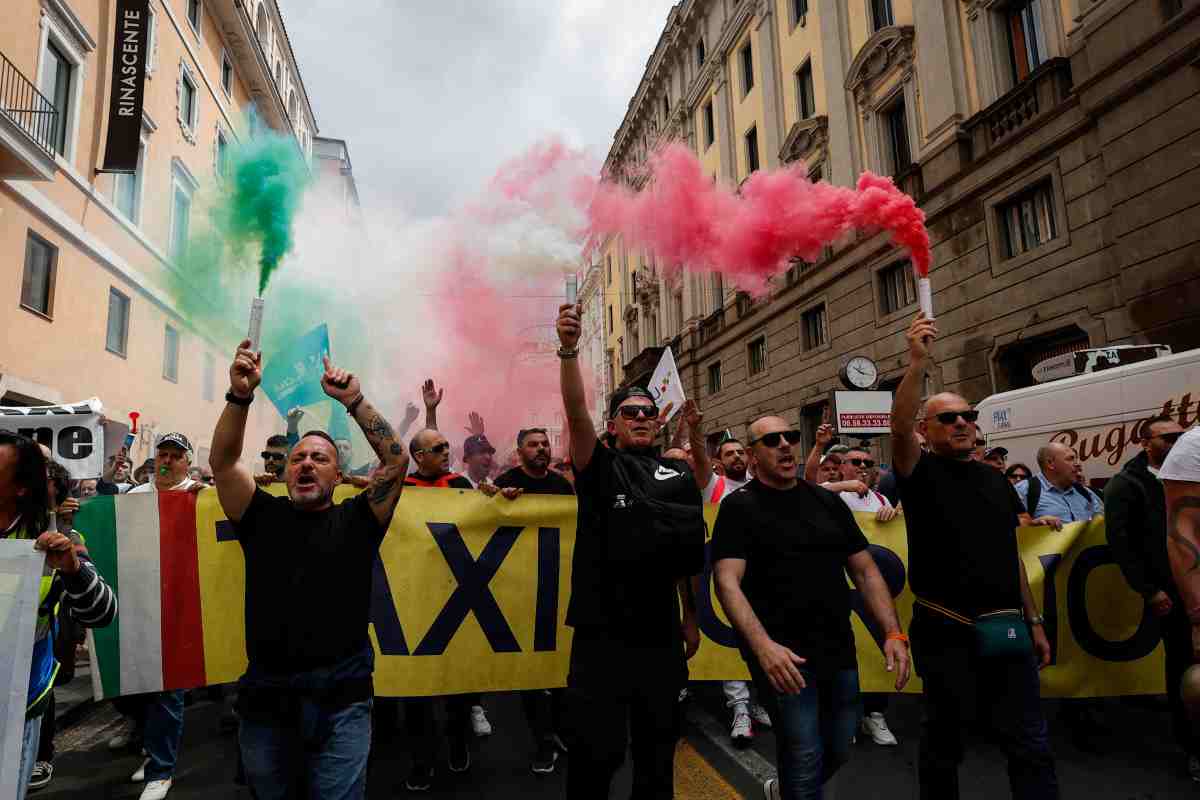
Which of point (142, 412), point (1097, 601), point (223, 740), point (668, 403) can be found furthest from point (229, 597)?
point (142, 412)

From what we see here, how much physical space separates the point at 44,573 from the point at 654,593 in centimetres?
227

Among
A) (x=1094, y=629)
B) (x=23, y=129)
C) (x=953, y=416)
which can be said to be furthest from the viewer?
(x=23, y=129)

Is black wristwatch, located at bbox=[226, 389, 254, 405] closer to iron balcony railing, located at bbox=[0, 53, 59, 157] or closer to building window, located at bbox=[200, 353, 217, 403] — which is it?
iron balcony railing, located at bbox=[0, 53, 59, 157]

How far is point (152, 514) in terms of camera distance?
15.4ft

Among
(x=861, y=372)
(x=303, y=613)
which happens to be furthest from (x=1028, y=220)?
(x=303, y=613)

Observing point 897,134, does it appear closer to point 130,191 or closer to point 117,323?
point 130,191

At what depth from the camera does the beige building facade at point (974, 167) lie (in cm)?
1073

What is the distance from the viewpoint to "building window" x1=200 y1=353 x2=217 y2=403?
74.6 ft

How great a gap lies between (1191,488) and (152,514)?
17.8ft

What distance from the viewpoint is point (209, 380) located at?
76.3 ft

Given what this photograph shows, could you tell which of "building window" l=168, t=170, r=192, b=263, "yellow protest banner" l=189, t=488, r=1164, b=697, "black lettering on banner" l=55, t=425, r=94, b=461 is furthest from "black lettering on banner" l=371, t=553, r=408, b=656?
"building window" l=168, t=170, r=192, b=263

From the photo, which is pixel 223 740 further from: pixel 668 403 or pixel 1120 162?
pixel 1120 162

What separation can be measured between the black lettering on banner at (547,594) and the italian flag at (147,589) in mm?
2021

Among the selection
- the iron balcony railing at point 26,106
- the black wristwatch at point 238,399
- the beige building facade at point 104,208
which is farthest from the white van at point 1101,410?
the iron balcony railing at point 26,106
